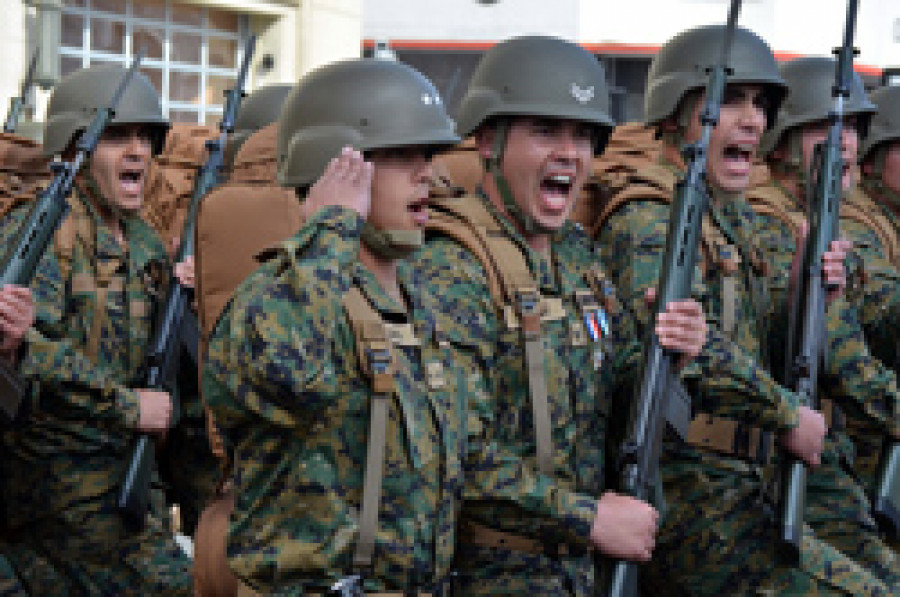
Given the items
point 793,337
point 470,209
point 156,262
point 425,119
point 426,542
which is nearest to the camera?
point 426,542

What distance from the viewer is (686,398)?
449 centimetres

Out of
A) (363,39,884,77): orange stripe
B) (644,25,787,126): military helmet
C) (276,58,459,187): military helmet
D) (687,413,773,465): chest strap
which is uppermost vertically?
(363,39,884,77): orange stripe

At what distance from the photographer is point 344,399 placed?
341cm

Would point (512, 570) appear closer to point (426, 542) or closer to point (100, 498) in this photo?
point (426, 542)

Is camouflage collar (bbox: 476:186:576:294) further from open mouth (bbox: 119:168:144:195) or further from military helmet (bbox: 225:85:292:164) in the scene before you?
military helmet (bbox: 225:85:292:164)

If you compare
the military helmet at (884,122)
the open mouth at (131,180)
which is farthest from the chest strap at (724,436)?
the military helmet at (884,122)

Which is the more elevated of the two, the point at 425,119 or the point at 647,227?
the point at 425,119

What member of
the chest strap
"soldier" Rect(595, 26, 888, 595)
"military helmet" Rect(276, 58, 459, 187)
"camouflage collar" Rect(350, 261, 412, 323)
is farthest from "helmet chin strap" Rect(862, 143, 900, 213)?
"camouflage collar" Rect(350, 261, 412, 323)

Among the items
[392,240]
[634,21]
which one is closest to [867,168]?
[392,240]

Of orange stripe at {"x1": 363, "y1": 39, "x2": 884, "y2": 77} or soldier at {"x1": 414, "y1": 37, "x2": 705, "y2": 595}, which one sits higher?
orange stripe at {"x1": 363, "y1": 39, "x2": 884, "y2": 77}

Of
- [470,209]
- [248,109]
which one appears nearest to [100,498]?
[470,209]

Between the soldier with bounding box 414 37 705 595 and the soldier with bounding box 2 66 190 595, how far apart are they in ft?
5.16

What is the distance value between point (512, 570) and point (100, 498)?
75.8 inches

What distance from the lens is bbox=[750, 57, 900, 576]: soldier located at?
5.42 metres
